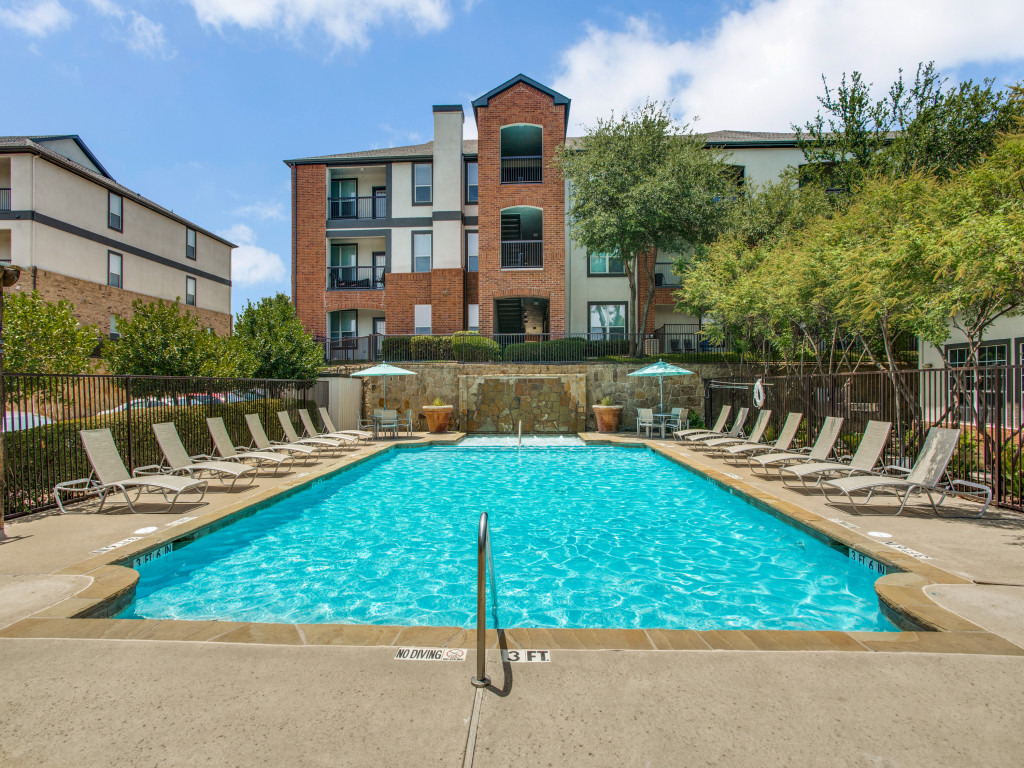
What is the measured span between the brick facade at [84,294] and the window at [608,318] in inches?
644

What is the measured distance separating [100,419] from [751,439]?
11904 millimetres

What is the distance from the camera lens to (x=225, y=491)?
832 centimetres

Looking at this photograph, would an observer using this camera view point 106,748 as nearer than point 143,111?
Yes

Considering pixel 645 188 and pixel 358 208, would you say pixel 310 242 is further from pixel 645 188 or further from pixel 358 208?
pixel 645 188

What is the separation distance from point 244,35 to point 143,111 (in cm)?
410

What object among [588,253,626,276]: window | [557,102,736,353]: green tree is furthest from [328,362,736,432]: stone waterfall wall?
[588,253,626,276]: window

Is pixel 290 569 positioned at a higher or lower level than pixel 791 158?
lower

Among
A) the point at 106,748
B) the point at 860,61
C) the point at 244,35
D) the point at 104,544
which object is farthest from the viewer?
the point at 860,61

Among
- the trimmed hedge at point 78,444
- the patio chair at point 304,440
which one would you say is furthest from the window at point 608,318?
the trimmed hedge at point 78,444

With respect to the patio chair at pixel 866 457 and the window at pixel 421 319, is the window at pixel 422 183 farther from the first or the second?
the patio chair at pixel 866 457

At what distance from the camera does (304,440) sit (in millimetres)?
12719

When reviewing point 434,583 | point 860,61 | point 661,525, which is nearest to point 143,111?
point 434,583

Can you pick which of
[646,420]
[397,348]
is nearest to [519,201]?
[397,348]

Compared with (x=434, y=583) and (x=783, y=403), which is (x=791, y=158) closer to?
(x=783, y=403)
